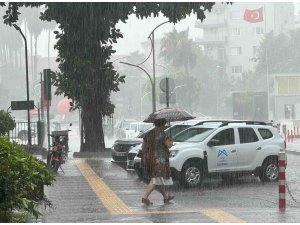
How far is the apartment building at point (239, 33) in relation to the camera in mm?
142000

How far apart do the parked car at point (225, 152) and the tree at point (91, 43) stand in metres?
11.3

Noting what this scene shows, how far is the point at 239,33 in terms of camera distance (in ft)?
476

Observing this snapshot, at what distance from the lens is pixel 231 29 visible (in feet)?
484

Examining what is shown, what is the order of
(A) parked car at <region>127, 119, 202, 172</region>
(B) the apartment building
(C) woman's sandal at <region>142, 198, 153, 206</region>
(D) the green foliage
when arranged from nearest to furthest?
(C) woman's sandal at <region>142, 198, 153, 206</region>, (A) parked car at <region>127, 119, 202, 172</region>, (D) the green foliage, (B) the apartment building

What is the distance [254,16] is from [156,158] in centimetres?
12152

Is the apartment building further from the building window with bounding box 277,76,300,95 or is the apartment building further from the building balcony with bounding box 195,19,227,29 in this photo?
the building window with bounding box 277,76,300,95

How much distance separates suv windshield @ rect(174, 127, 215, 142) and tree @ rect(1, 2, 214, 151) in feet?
36.3

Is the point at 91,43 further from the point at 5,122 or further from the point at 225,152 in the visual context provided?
the point at 225,152

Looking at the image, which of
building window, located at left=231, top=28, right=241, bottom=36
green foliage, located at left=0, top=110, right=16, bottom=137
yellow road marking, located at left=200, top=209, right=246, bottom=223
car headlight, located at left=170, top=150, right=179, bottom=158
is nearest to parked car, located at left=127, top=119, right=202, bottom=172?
car headlight, located at left=170, top=150, right=179, bottom=158

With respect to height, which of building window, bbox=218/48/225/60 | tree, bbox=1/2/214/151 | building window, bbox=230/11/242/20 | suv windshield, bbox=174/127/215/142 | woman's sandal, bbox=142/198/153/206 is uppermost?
building window, bbox=230/11/242/20

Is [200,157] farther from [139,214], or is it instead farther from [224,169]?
[139,214]

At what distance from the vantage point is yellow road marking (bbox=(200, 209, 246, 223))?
12.2m

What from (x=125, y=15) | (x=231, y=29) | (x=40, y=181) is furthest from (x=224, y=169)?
(x=231, y=29)

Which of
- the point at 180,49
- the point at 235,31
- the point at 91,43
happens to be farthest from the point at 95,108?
the point at 235,31
